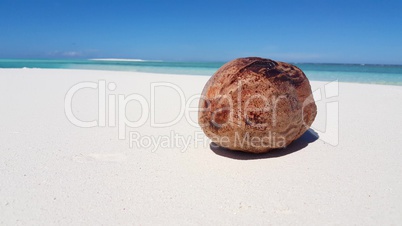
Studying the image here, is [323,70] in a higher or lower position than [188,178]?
higher

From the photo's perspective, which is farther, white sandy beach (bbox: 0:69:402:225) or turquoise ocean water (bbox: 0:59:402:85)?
turquoise ocean water (bbox: 0:59:402:85)

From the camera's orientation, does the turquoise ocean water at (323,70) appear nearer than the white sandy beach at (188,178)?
No

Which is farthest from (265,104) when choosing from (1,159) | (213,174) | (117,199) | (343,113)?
(343,113)

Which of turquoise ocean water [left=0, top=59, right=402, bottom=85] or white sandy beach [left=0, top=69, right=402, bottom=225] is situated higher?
turquoise ocean water [left=0, top=59, right=402, bottom=85]

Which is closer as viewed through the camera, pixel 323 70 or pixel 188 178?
pixel 188 178

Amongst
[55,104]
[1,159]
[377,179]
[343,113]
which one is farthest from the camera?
[55,104]

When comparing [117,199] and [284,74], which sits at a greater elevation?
[284,74]

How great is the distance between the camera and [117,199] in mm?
2154

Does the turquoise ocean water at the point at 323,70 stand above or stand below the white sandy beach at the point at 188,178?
above

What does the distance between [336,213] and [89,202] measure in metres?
1.69

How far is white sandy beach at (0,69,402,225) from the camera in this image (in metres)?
1.96

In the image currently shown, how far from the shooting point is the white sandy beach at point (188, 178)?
6.45 ft

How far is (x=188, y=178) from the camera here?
2525mm

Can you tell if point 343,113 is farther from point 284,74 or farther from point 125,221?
point 125,221
